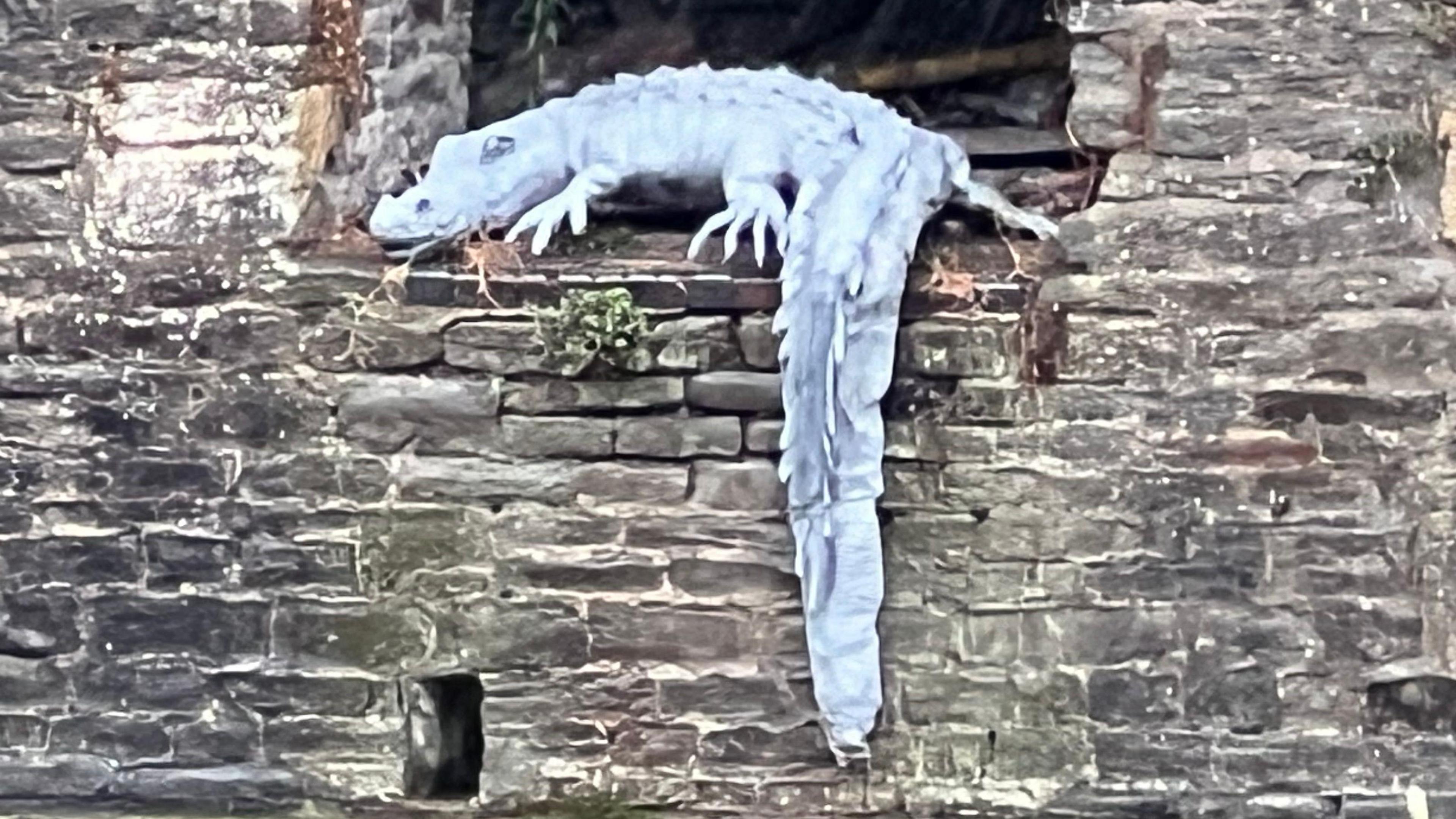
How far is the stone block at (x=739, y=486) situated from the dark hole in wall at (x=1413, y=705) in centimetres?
123

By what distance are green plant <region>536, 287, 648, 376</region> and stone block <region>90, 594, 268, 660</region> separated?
840 mm

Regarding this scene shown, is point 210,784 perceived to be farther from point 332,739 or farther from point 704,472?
point 704,472

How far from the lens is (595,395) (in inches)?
121

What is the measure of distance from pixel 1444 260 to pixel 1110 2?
2.66 feet

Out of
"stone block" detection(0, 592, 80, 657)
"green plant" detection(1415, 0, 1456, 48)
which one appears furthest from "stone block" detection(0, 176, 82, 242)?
"green plant" detection(1415, 0, 1456, 48)

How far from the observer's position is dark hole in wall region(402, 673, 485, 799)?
10.4 ft

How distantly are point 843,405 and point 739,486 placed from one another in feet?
0.92

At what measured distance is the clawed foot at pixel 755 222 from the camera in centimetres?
300

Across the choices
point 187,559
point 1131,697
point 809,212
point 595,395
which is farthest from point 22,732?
point 1131,697

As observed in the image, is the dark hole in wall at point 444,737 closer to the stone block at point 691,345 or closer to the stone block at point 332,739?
the stone block at point 332,739

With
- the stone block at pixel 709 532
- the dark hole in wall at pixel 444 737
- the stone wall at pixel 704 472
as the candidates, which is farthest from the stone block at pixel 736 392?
the dark hole in wall at pixel 444 737

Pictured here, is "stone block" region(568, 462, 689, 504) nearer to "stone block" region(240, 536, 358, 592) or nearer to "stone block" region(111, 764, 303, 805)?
"stone block" region(240, 536, 358, 592)

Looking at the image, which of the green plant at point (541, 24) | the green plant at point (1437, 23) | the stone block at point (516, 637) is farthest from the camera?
the green plant at point (541, 24)

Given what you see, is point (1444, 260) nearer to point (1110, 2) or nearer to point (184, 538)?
point (1110, 2)
